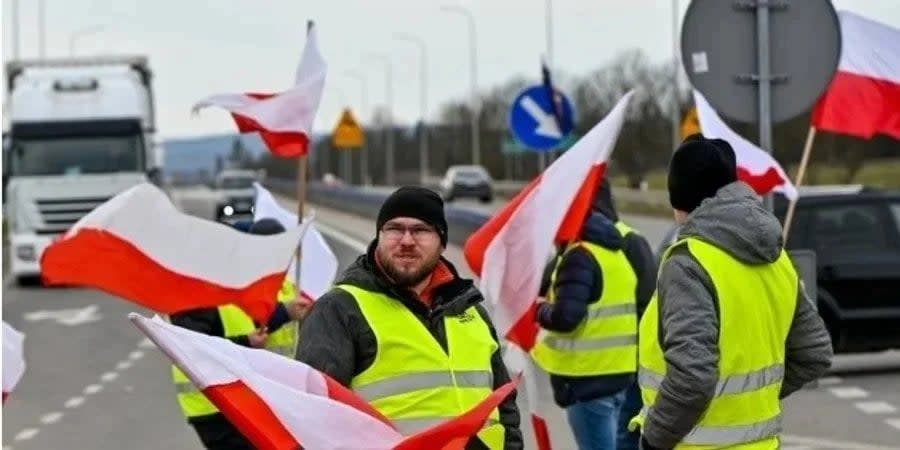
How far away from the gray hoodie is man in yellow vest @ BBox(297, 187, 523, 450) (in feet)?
1.67

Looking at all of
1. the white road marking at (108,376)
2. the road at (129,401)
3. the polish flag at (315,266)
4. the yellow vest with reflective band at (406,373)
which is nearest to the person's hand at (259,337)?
the polish flag at (315,266)

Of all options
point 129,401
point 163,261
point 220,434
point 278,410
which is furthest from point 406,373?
point 129,401

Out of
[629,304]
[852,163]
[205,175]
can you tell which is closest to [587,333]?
[629,304]

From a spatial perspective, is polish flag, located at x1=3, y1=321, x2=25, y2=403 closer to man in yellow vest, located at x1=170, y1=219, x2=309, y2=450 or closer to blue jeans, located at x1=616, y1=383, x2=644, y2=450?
man in yellow vest, located at x1=170, y1=219, x2=309, y2=450

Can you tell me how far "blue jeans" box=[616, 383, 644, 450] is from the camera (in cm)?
881

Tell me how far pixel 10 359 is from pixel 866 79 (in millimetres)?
5830

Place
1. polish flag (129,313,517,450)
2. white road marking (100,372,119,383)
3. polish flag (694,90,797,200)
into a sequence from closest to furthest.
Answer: polish flag (129,313,517,450) < polish flag (694,90,797,200) < white road marking (100,372,119,383)

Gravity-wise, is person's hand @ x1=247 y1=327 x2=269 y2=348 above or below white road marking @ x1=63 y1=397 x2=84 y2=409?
above

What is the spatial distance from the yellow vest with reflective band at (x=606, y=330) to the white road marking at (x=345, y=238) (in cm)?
2523

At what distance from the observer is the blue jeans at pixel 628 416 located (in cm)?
881

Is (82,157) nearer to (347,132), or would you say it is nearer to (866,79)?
(347,132)

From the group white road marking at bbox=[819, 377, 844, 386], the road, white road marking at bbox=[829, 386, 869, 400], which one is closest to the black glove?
the road

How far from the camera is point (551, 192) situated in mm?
8516

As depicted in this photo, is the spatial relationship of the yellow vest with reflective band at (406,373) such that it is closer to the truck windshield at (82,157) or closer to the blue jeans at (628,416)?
the blue jeans at (628,416)
